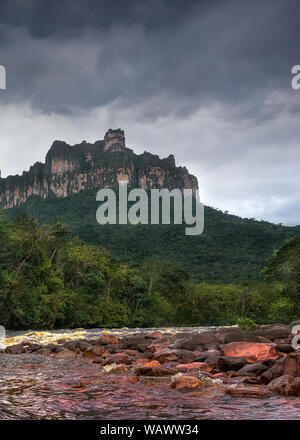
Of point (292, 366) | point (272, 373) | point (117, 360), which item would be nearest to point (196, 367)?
point (272, 373)

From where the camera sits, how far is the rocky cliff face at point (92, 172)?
155 m

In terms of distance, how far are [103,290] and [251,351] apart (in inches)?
→ 1464

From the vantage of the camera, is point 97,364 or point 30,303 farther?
point 30,303

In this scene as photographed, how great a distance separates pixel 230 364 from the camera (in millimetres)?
9922

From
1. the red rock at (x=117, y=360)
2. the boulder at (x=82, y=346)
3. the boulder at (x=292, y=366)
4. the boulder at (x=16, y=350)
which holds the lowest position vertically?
the boulder at (x=16, y=350)

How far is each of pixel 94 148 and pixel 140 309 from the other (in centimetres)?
14047

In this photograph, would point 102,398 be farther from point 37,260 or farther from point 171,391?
point 37,260

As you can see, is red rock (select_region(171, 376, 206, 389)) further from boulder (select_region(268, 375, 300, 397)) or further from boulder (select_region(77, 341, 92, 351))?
boulder (select_region(77, 341, 92, 351))

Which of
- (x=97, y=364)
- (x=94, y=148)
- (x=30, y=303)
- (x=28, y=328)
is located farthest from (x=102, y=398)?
(x=94, y=148)

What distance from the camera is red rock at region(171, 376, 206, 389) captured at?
8.05 m

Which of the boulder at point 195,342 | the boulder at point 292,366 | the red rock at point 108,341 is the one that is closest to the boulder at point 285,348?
the boulder at point 195,342

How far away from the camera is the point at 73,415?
6.03 m

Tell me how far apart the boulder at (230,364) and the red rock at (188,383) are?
6.62ft

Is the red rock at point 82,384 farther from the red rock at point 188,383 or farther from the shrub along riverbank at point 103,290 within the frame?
the shrub along riverbank at point 103,290
